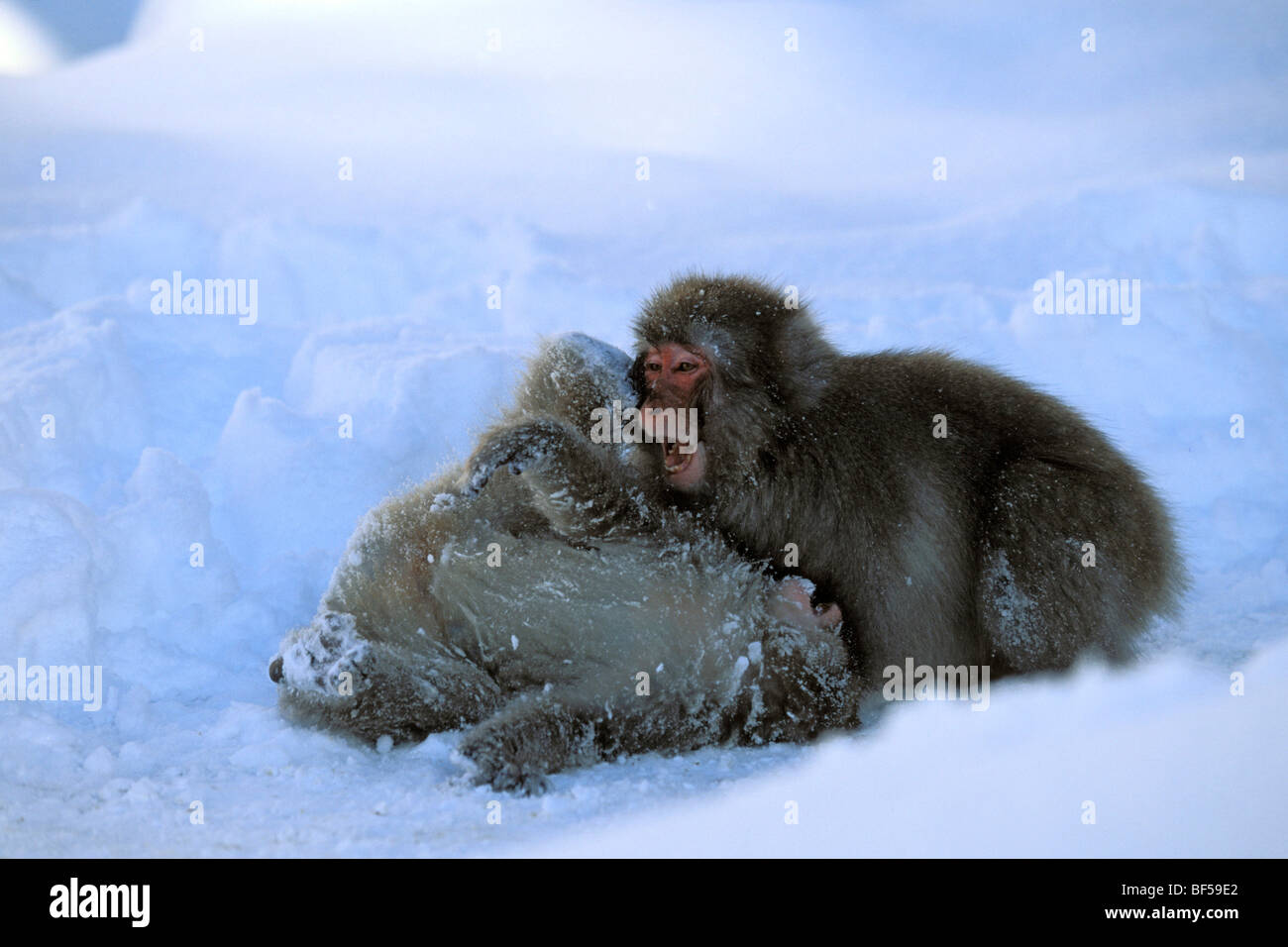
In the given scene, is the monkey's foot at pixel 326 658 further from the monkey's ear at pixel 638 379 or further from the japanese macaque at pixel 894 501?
the monkey's ear at pixel 638 379

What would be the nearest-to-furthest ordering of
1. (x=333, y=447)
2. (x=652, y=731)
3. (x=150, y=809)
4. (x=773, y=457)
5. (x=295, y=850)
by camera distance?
1. (x=295, y=850)
2. (x=150, y=809)
3. (x=652, y=731)
4. (x=773, y=457)
5. (x=333, y=447)

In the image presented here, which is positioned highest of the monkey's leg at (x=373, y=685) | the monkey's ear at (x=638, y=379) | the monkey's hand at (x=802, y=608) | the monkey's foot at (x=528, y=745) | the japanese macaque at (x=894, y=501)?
the monkey's ear at (x=638, y=379)

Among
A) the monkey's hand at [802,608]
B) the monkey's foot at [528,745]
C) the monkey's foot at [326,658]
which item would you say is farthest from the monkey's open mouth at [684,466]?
the monkey's foot at [326,658]

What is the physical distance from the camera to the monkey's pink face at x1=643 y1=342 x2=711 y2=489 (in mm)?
3734

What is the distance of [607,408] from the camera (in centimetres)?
388

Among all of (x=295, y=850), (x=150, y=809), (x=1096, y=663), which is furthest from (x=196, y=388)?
(x=1096, y=663)

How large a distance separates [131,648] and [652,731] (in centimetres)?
186

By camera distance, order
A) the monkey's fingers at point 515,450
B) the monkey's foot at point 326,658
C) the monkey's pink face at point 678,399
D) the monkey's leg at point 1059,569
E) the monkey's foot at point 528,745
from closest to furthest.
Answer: the monkey's foot at point 528,745
the monkey's fingers at point 515,450
the monkey's foot at point 326,658
the monkey's leg at point 1059,569
the monkey's pink face at point 678,399

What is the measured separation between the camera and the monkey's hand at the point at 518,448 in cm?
334

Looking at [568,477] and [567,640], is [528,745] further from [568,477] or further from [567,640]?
[568,477]

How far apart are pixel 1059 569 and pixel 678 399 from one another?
1.28 metres

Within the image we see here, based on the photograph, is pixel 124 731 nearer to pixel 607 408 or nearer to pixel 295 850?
pixel 295 850

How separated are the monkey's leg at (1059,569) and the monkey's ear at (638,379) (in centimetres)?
118

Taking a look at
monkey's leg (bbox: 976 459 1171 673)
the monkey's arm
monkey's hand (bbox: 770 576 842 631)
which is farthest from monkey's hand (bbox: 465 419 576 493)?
monkey's leg (bbox: 976 459 1171 673)
